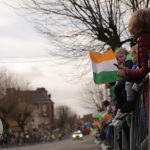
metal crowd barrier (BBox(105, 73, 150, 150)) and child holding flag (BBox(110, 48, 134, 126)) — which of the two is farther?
child holding flag (BBox(110, 48, 134, 126))

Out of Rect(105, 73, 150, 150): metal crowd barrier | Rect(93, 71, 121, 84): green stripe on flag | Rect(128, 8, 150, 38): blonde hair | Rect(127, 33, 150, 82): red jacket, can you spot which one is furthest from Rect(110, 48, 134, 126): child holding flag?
Rect(128, 8, 150, 38): blonde hair

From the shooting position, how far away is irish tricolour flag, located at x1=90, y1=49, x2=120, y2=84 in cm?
792

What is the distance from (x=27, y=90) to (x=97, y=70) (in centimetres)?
7073

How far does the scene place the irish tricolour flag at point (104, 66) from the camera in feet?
26.0

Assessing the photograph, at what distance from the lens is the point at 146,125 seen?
4992 mm

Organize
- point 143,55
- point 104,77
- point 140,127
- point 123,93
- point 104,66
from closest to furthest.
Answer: point 143,55, point 140,127, point 123,93, point 104,77, point 104,66

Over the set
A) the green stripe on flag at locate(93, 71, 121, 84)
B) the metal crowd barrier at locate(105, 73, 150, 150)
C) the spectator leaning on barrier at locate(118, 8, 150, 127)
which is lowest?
the metal crowd barrier at locate(105, 73, 150, 150)

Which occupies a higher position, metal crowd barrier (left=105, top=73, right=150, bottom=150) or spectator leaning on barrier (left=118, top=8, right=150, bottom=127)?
spectator leaning on barrier (left=118, top=8, right=150, bottom=127)

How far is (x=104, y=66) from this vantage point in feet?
26.7

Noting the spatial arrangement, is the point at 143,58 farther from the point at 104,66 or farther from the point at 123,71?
the point at 104,66

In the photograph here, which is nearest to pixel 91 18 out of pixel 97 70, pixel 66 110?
pixel 97 70

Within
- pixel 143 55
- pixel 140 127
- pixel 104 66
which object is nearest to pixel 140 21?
pixel 143 55

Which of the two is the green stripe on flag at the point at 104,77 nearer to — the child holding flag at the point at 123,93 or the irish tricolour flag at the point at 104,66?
the irish tricolour flag at the point at 104,66

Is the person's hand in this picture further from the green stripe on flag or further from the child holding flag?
the green stripe on flag
